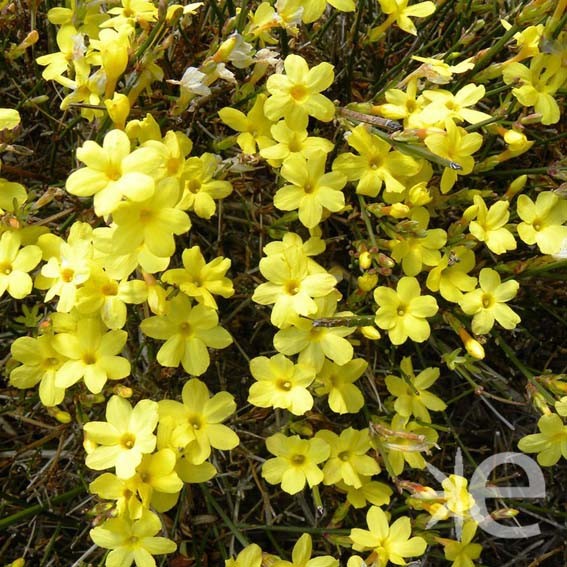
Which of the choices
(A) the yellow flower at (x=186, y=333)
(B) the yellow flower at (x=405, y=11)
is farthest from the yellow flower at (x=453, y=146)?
(A) the yellow flower at (x=186, y=333)

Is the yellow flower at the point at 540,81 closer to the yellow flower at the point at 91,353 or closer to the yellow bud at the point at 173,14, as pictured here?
the yellow bud at the point at 173,14

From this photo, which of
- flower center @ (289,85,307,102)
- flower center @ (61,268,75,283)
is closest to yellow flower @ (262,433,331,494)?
flower center @ (61,268,75,283)

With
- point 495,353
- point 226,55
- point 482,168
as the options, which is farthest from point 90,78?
point 495,353

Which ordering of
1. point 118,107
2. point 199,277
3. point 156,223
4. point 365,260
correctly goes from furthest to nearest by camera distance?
point 365,260 → point 199,277 → point 118,107 → point 156,223

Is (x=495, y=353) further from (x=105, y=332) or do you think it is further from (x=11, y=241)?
(x=11, y=241)

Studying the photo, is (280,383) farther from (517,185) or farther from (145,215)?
(517,185)

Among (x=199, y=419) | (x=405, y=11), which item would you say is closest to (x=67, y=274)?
(x=199, y=419)
